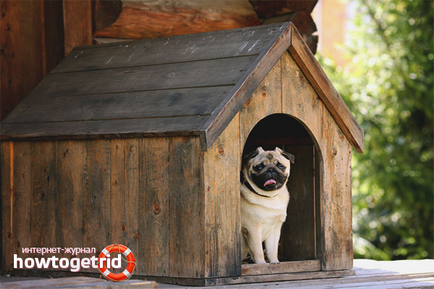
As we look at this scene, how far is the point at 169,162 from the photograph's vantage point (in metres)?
3.35

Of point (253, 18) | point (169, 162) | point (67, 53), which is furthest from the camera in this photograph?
point (253, 18)

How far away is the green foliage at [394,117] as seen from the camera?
8.81 m

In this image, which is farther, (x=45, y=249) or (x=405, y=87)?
(x=405, y=87)

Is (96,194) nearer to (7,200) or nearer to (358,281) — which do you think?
(7,200)

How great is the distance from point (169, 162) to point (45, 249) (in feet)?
3.63

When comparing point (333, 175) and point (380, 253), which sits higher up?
point (333, 175)

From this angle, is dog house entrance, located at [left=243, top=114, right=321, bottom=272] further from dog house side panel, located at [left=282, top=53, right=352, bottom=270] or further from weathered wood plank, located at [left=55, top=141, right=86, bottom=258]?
weathered wood plank, located at [left=55, top=141, right=86, bottom=258]

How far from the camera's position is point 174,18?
512 centimetres

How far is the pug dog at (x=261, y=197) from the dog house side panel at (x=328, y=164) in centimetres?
25

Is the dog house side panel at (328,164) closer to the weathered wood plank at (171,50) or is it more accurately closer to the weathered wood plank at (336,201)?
the weathered wood plank at (336,201)

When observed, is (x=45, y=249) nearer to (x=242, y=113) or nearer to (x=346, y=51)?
(x=242, y=113)

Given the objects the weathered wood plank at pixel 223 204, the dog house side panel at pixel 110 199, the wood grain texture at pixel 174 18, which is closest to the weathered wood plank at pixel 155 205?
the dog house side panel at pixel 110 199

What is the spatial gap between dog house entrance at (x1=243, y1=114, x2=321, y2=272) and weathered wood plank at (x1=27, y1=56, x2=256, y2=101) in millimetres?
890

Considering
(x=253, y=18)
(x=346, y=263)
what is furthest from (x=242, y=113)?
(x=253, y=18)
